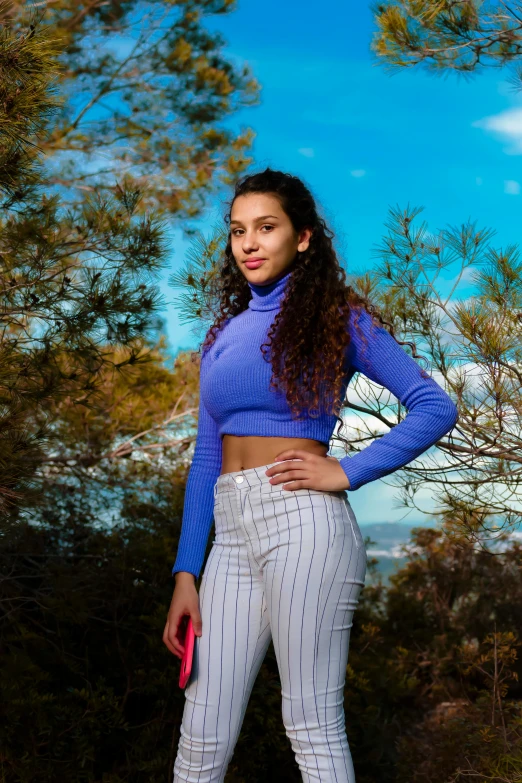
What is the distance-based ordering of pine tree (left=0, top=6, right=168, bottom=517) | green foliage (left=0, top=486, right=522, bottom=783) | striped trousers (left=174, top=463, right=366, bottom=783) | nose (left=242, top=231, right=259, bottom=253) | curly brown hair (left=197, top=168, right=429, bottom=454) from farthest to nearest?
green foliage (left=0, top=486, right=522, bottom=783) → pine tree (left=0, top=6, right=168, bottom=517) → nose (left=242, top=231, right=259, bottom=253) → curly brown hair (left=197, top=168, right=429, bottom=454) → striped trousers (left=174, top=463, right=366, bottom=783)

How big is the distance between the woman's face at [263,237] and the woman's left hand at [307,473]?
0.40 m

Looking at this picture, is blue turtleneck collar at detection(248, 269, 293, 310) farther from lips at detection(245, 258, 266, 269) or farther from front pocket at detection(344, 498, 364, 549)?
front pocket at detection(344, 498, 364, 549)

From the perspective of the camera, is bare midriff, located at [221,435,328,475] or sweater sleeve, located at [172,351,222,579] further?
sweater sleeve, located at [172,351,222,579]

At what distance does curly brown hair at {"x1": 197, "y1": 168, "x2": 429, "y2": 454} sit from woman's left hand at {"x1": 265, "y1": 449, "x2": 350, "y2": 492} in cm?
10

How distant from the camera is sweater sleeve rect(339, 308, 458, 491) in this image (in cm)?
157

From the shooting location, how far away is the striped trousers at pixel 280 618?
4.91 ft

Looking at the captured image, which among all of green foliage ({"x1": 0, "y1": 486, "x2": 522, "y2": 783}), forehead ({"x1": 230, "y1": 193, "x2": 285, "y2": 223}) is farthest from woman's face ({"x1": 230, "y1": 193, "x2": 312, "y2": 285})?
green foliage ({"x1": 0, "y1": 486, "x2": 522, "y2": 783})

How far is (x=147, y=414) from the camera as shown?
17.1ft

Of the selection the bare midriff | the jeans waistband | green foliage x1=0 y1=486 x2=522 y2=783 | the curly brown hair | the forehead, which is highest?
the forehead

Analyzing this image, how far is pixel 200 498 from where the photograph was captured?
1759 mm

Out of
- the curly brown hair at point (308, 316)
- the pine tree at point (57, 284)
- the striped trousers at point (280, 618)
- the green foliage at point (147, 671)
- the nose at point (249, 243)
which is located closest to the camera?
the striped trousers at point (280, 618)

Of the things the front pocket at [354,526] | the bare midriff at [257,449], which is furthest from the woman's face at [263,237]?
the front pocket at [354,526]

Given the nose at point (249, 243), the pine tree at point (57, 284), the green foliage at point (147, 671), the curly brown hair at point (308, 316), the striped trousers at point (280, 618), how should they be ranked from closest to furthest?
the striped trousers at point (280, 618)
the curly brown hair at point (308, 316)
the nose at point (249, 243)
the pine tree at point (57, 284)
the green foliage at point (147, 671)

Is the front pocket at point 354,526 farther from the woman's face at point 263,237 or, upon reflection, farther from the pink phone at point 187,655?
the woman's face at point 263,237
